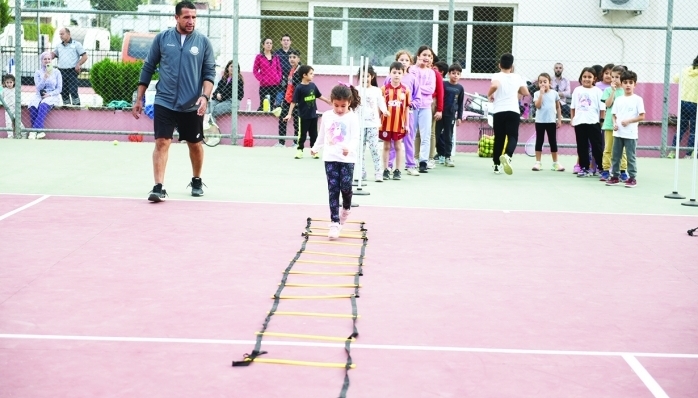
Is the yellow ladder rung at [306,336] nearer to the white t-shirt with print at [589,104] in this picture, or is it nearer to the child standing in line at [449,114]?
the white t-shirt with print at [589,104]

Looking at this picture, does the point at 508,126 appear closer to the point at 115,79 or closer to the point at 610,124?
the point at 610,124

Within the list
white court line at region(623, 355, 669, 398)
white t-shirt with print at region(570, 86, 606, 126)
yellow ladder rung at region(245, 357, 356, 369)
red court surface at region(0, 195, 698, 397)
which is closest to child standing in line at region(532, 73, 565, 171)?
white t-shirt with print at region(570, 86, 606, 126)

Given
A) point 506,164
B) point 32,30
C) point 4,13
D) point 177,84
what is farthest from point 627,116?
point 32,30

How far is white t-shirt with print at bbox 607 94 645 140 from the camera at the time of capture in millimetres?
13820

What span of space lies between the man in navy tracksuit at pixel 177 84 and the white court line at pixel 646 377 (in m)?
6.74

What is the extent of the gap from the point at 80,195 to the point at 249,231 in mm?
3065

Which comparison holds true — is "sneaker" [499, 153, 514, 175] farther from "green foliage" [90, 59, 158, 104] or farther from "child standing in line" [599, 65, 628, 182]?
"green foliage" [90, 59, 158, 104]

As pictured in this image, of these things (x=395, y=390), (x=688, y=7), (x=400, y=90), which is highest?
(x=688, y=7)

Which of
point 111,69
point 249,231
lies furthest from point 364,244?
point 111,69

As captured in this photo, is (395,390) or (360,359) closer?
(395,390)

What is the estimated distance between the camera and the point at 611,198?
13266 mm

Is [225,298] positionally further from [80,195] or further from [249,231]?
[80,195]

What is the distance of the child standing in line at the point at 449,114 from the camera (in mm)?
16297

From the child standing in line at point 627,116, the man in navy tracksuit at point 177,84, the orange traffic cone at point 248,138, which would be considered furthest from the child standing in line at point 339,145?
the orange traffic cone at point 248,138
